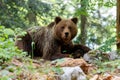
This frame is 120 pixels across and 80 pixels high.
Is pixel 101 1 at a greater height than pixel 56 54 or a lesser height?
greater

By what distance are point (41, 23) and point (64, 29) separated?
344 inches

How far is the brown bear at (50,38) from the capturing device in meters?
8.61

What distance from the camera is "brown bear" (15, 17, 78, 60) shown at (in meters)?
8.61

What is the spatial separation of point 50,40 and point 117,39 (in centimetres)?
210

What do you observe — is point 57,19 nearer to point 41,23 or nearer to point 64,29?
point 64,29

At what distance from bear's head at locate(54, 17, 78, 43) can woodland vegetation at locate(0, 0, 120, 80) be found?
36cm

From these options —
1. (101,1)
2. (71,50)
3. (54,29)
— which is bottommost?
(71,50)

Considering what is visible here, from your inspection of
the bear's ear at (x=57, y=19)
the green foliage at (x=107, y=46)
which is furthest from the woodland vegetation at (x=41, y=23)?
the bear's ear at (x=57, y=19)

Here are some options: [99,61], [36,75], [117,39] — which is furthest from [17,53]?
[117,39]

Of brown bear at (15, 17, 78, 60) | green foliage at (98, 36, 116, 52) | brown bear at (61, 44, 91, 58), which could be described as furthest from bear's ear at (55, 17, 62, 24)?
green foliage at (98, 36, 116, 52)

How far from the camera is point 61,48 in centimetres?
902

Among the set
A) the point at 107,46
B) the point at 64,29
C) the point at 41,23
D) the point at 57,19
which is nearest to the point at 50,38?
the point at 64,29

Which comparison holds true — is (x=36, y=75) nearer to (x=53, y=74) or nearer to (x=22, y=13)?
(x=53, y=74)

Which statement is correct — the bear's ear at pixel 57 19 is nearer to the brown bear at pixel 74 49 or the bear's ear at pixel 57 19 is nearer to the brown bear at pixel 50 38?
the brown bear at pixel 50 38
